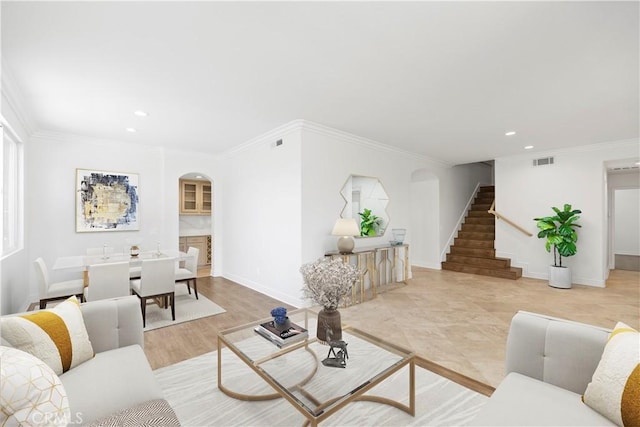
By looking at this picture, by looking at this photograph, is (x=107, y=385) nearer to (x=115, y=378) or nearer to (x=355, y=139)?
(x=115, y=378)

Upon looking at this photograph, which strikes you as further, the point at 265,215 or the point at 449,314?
the point at 265,215

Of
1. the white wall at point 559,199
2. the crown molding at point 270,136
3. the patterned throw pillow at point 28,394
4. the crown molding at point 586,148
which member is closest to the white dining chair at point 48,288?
the patterned throw pillow at point 28,394

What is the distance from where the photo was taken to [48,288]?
3.23m

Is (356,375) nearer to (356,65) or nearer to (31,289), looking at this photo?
(356,65)

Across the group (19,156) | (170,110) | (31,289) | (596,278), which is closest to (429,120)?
(170,110)

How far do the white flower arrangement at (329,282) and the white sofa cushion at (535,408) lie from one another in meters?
0.95

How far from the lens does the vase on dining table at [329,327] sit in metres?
1.99

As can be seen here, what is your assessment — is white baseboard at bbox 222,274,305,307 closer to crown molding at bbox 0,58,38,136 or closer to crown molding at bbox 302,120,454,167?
crown molding at bbox 302,120,454,167

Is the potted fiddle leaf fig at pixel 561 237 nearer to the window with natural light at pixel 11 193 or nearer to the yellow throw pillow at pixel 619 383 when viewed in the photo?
the yellow throw pillow at pixel 619 383

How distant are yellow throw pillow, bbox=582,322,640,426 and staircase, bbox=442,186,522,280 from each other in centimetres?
537

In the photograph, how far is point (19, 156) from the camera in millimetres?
3848

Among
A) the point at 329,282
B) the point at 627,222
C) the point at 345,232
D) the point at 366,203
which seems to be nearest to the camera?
the point at 329,282

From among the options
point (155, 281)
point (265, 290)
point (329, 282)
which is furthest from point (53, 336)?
point (265, 290)

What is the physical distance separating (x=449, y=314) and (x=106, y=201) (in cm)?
573
